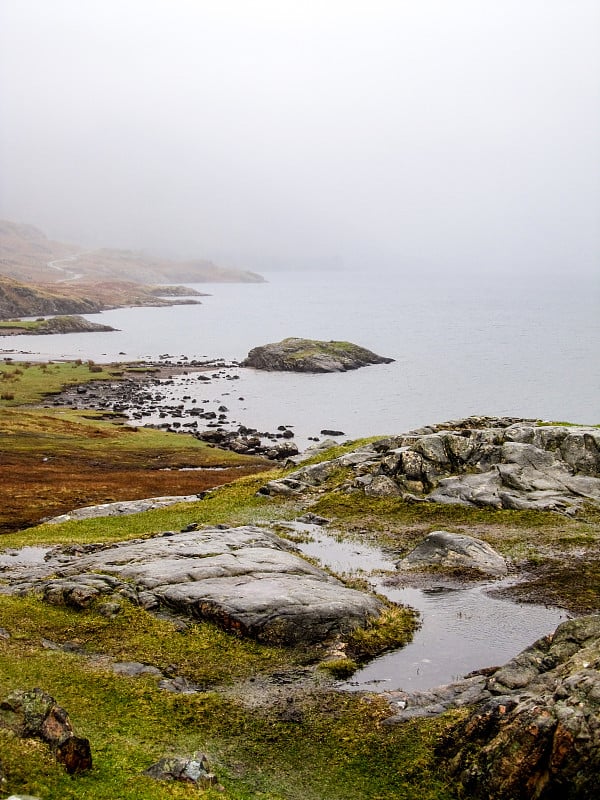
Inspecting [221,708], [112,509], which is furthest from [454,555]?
[112,509]

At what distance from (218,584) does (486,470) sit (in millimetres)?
25162

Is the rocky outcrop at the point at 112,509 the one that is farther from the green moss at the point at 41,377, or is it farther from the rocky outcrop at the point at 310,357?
the rocky outcrop at the point at 310,357

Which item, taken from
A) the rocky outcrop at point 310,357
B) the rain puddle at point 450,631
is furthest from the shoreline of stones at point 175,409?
the rain puddle at point 450,631

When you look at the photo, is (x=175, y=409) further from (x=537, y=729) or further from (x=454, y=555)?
(x=537, y=729)

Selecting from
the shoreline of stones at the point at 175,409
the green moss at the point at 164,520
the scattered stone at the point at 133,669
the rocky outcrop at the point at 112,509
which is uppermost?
the scattered stone at the point at 133,669

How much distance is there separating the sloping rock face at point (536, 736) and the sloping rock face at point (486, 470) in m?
25.1

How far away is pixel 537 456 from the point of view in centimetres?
4669

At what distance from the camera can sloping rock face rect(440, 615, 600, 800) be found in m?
14.6

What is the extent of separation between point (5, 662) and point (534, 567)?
23229mm

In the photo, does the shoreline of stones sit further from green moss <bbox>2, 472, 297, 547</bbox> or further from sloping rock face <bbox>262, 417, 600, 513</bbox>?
green moss <bbox>2, 472, 297, 547</bbox>

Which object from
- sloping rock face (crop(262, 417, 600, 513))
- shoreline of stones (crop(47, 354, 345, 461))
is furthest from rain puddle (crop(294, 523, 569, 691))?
shoreline of stones (crop(47, 354, 345, 461))

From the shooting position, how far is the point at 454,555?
1309 inches

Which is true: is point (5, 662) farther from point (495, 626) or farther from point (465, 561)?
point (465, 561)

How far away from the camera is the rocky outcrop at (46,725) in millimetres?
15555
